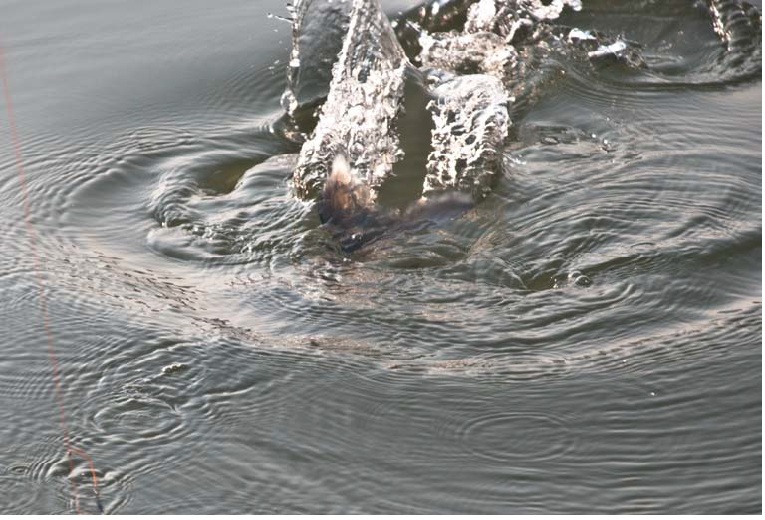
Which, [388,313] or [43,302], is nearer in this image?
[388,313]

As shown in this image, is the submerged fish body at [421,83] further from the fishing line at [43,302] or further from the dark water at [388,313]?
the fishing line at [43,302]

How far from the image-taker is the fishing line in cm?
279

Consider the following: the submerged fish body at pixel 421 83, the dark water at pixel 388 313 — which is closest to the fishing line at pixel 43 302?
the dark water at pixel 388 313

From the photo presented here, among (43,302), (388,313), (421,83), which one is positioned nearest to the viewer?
(388,313)

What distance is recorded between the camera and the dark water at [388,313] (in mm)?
2732

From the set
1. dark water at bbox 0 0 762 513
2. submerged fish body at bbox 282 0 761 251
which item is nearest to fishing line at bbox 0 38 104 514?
dark water at bbox 0 0 762 513

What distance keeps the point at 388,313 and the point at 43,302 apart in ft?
3.66

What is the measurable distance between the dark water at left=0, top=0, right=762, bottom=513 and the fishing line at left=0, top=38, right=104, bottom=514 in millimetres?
18

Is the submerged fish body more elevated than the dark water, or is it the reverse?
the submerged fish body

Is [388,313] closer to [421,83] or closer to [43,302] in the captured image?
[43,302]

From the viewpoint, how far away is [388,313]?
3381 millimetres

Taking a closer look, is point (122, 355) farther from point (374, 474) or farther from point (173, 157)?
point (173, 157)

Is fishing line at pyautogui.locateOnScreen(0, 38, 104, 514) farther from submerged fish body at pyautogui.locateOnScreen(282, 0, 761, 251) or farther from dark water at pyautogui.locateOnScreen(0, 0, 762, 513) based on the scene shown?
submerged fish body at pyautogui.locateOnScreen(282, 0, 761, 251)

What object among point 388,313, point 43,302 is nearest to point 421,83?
point 388,313
